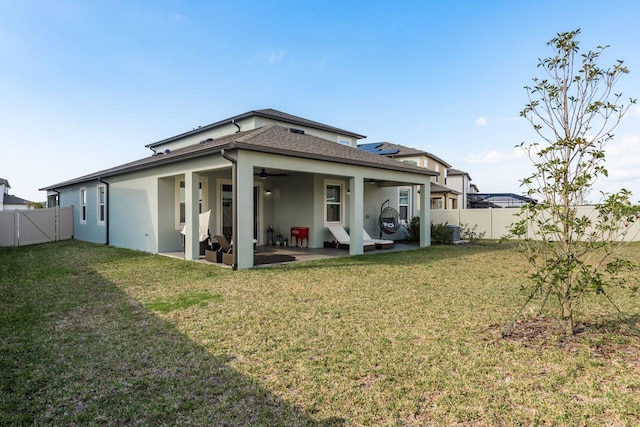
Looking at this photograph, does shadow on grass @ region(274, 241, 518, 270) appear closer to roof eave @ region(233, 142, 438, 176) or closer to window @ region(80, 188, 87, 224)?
roof eave @ region(233, 142, 438, 176)

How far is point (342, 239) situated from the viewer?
42.5 ft

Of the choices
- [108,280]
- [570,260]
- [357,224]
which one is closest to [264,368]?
[570,260]

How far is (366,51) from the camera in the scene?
548 inches

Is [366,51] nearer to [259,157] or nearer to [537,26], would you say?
[537,26]

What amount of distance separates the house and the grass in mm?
3417

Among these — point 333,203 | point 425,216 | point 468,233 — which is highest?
point 333,203

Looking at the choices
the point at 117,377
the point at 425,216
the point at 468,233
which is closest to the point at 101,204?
the point at 425,216

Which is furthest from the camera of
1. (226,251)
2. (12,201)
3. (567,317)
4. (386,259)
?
(12,201)

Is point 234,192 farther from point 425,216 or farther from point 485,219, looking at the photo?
point 485,219

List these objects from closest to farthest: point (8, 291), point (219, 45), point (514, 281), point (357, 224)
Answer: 1. point (8, 291)
2. point (514, 281)
3. point (357, 224)
4. point (219, 45)

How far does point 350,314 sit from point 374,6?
421 inches

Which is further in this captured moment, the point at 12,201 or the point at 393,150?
the point at 12,201

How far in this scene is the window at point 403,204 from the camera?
57.5 feet

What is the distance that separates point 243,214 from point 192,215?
2150mm
